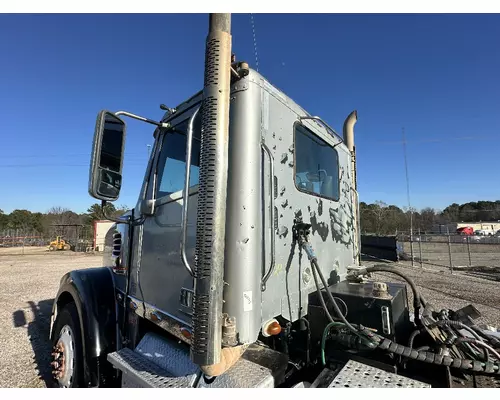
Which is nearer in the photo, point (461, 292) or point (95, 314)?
point (95, 314)

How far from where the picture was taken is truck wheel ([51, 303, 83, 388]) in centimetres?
262

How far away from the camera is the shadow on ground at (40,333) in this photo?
12.9ft

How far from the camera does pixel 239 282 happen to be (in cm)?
161

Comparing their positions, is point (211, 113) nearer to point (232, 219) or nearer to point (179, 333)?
point (232, 219)

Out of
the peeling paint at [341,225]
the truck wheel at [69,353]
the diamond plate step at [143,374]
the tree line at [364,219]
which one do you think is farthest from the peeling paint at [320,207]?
the tree line at [364,219]

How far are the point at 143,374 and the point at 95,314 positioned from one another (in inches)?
44.2

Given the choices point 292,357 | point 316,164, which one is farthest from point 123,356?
point 316,164

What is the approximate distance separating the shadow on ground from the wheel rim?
109 cm

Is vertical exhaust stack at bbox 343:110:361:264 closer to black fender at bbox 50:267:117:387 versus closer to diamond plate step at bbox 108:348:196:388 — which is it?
diamond plate step at bbox 108:348:196:388

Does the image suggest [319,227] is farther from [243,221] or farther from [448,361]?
[448,361]

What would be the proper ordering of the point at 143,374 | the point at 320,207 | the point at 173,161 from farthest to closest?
the point at 320,207, the point at 173,161, the point at 143,374

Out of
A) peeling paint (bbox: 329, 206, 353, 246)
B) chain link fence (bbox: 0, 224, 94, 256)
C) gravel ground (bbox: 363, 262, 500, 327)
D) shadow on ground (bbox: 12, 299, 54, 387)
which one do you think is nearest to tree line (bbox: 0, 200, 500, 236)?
chain link fence (bbox: 0, 224, 94, 256)

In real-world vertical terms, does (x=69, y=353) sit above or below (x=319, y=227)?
below

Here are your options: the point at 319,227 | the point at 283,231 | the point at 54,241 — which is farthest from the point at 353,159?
the point at 54,241
